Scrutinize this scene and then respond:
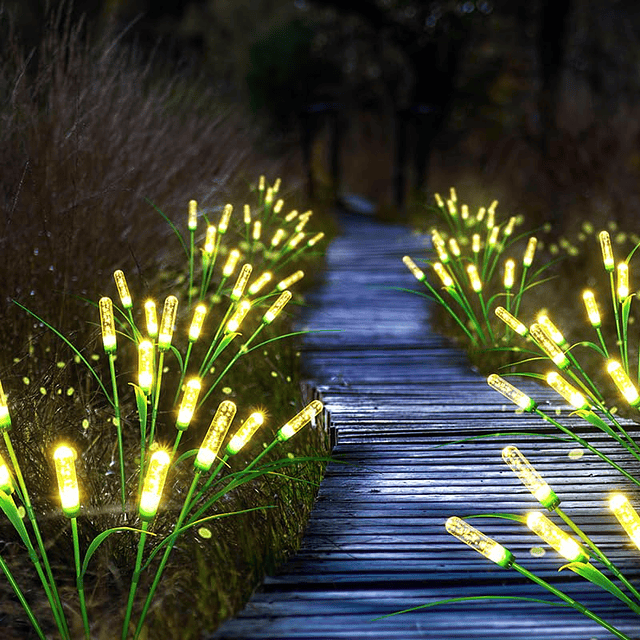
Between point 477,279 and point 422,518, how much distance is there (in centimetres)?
190

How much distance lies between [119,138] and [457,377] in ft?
6.87

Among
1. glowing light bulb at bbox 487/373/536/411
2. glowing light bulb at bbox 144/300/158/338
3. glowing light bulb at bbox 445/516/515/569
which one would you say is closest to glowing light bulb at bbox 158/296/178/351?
glowing light bulb at bbox 144/300/158/338

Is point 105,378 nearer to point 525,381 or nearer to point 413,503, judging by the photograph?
point 413,503

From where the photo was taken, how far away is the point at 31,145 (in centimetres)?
383

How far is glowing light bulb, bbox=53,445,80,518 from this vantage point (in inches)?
70.1

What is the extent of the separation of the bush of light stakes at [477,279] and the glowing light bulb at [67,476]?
2.30 m

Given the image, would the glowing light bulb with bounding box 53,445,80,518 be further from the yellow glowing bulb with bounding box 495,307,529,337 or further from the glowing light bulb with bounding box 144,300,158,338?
the yellow glowing bulb with bounding box 495,307,529,337

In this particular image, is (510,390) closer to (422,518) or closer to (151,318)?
(422,518)

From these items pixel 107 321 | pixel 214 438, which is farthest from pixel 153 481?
pixel 107 321

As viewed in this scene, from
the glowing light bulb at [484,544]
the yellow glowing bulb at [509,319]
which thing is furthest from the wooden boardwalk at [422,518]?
the yellow glowing bulb at [509,319]

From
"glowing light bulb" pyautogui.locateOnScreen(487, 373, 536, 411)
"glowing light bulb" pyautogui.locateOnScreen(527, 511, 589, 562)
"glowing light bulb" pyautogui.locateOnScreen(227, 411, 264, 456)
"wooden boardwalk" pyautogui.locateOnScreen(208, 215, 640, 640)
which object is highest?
"glowing light bulb" pyautogui.locateOnScreen(487, 373, 536, 411)

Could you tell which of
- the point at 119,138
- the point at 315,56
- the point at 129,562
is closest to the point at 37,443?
the point at 129,562

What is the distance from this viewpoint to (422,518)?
9.00 ft

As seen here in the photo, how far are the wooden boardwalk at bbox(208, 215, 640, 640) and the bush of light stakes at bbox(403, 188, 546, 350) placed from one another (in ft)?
1.05
